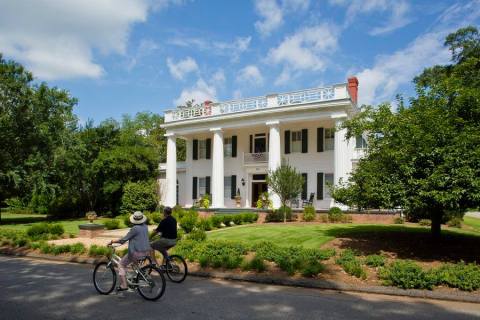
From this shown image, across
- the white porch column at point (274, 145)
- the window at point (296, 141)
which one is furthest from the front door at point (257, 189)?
the white porch column at point (274, 145)

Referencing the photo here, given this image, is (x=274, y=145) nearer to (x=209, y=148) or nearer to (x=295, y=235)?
(x=209, y=148)

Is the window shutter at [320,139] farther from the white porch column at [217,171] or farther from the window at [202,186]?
the window at [202,186]

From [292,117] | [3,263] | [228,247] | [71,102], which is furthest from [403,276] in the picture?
[71,102]

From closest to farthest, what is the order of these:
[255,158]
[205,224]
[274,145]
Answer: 1. [205,224]
2. [274,145]
3. [255,158]

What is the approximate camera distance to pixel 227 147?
105 ft

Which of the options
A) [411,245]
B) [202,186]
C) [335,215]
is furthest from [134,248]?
[202,186]

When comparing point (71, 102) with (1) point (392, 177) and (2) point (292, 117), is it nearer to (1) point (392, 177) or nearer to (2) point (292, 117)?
(2) point (292, 117)

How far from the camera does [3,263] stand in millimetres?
12367

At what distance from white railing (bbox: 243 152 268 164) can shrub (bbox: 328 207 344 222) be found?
8721mm

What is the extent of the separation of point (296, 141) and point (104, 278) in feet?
73.3

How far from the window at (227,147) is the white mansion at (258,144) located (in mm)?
78

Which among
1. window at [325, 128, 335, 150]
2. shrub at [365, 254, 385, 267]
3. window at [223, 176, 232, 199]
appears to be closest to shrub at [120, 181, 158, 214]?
window at [223, 176, 232, 199]

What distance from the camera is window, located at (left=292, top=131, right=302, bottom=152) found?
2876cm

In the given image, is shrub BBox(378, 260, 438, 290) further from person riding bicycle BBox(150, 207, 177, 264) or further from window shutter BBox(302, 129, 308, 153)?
window shutter BBox(302, 129, 308, 153)
